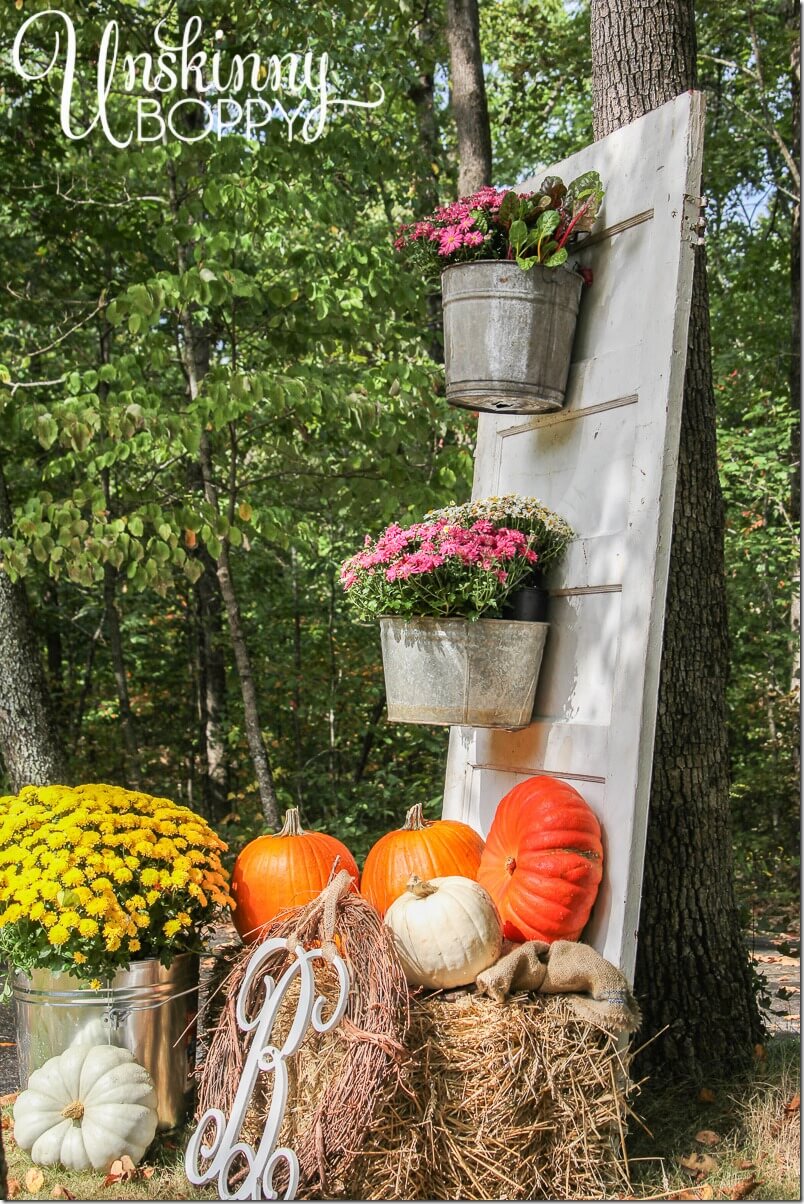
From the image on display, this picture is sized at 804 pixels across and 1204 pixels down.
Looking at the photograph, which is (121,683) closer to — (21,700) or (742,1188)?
(21,700)

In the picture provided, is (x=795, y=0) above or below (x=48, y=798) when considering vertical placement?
above

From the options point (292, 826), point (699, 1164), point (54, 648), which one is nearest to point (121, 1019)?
point (292, 826)

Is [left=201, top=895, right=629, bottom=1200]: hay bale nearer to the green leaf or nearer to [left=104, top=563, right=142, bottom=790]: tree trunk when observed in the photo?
→ the green leaf

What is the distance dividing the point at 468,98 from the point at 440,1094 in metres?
5.23

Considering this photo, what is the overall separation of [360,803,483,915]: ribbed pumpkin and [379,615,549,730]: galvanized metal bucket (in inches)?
13.7

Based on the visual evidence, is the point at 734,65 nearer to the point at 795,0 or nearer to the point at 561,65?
the point at 795,0

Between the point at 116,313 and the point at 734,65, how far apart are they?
252 inches

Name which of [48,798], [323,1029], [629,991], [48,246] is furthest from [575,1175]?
[48,246]

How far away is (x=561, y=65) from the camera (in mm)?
9453

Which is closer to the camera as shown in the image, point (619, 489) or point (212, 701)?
point (619, 489)

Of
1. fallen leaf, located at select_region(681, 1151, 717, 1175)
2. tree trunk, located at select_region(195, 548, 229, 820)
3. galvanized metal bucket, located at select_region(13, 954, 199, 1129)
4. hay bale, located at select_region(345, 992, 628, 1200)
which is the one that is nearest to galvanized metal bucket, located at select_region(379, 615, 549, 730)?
hay bale, located at select_region(345, 992, 628, 1200)

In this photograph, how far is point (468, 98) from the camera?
609 centimetres

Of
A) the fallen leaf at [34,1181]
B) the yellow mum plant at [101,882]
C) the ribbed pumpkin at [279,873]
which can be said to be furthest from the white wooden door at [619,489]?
the fallen leaf at [34,1181]

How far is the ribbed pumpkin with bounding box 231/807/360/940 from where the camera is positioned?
3.14 meters
